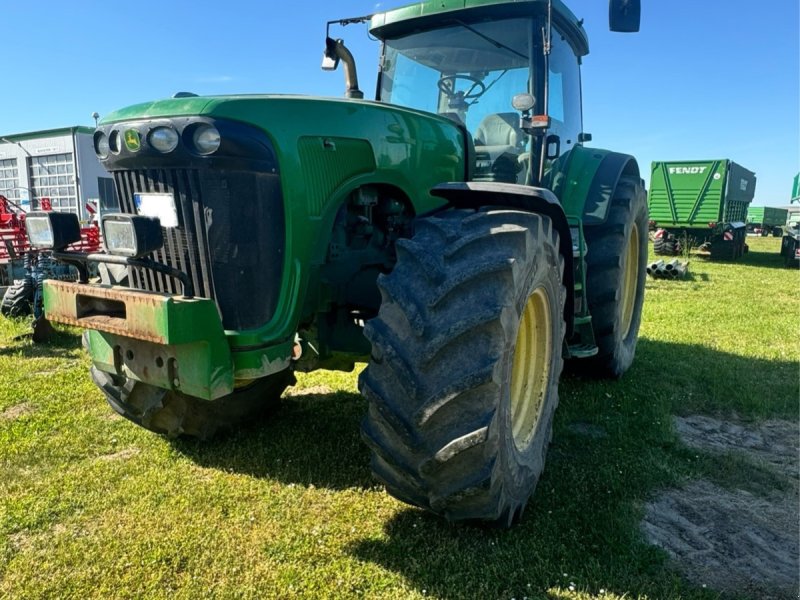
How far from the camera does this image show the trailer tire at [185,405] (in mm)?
3297

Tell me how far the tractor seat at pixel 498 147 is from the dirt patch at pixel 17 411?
3.48m

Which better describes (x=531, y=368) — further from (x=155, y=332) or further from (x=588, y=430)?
A: (x=155, y=332)

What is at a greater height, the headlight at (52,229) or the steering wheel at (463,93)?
→ the steering wheel at (463,93)

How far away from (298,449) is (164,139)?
192cm

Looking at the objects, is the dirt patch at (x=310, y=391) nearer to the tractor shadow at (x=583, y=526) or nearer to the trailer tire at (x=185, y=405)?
the trailer tire at (x=185, y=405)

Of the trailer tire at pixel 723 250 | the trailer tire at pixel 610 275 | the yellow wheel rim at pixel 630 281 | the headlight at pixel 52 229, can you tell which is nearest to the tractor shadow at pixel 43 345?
the headlight at pixel 52 229

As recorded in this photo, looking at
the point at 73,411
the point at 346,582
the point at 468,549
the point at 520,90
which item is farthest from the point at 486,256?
the point at 73,411

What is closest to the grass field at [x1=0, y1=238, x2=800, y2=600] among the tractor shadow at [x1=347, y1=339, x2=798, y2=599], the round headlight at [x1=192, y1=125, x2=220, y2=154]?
the tractor shadow at [x1=347, y1=339, x2=798, y2=599]

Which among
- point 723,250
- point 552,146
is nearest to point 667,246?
point 723,250

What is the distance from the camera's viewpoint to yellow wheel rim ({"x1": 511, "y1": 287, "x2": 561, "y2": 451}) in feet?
9.89

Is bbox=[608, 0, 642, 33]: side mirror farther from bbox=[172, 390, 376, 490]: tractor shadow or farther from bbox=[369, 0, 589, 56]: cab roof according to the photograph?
bbox=[172, 390, 376, 490]: tractor shadow

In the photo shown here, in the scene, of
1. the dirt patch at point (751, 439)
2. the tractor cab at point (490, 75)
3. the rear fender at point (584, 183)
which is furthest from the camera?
the rear fender at point (584, 183)

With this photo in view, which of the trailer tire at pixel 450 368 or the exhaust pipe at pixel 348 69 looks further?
the exhaust pipe at pixel 348 69

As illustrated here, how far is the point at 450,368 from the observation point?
2.31 metres
